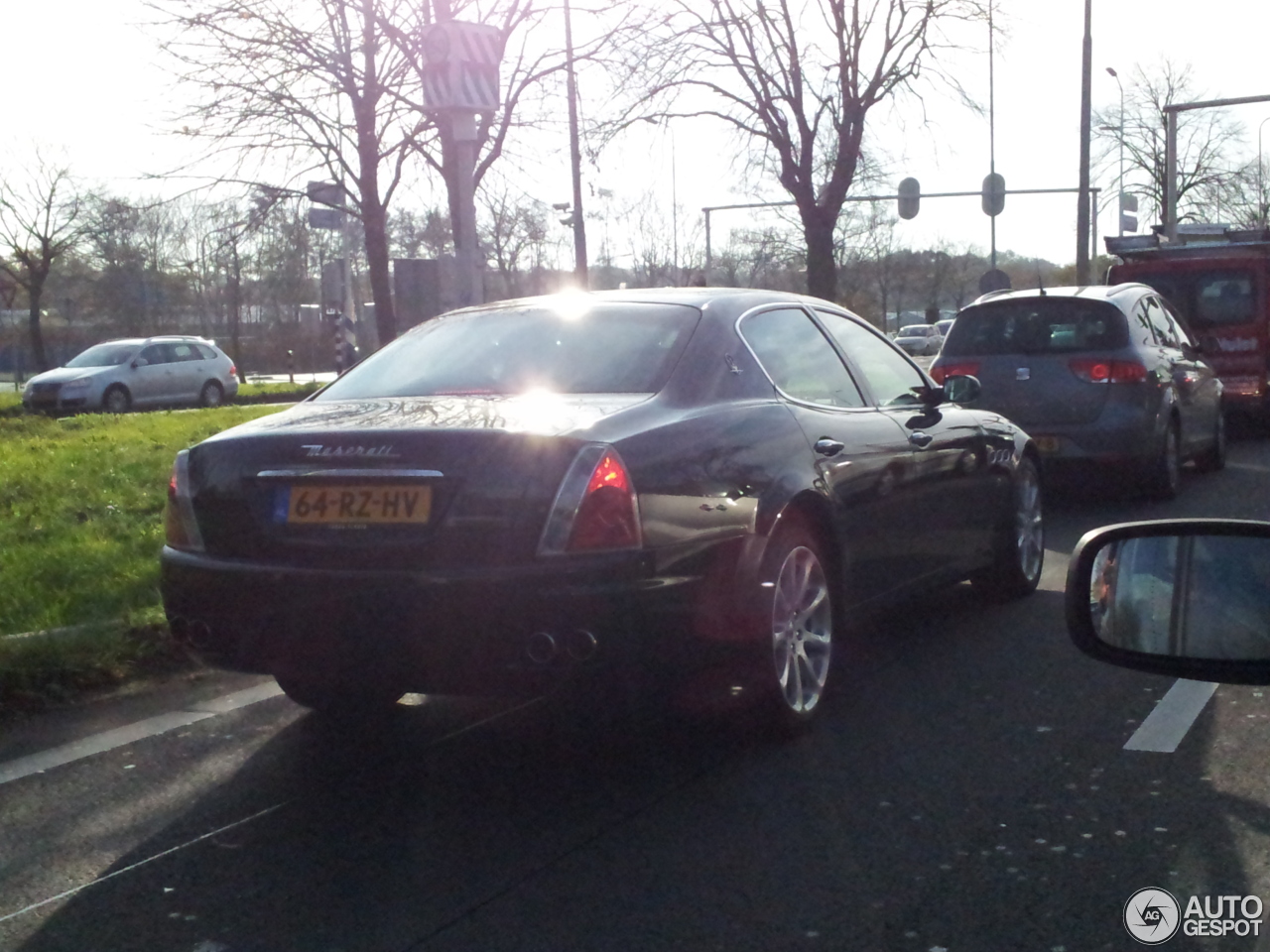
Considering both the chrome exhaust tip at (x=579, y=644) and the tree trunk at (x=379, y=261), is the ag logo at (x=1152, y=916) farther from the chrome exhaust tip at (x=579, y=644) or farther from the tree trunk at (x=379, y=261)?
the tree trunk at (x=379, y=261)

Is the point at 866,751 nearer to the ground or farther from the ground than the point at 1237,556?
nearer to the ground

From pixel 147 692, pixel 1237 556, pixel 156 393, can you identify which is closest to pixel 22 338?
pixel 156 393

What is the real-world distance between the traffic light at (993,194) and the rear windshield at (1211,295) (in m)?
17.6

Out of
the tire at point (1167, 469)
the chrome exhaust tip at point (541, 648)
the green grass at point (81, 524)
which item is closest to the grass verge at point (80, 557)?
the green grass at point (81, 524)

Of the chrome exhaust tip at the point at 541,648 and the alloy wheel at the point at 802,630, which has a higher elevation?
the chrome exhaust tip at the point at 541,648

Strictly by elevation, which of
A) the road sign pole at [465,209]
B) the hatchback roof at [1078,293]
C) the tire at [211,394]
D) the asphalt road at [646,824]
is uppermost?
the road sign pole at [465,209]

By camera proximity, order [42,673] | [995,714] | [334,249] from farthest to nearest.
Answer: [334,249], [42,673], [995,714]

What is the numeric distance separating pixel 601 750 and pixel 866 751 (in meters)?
0.86

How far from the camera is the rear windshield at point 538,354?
5152 mm

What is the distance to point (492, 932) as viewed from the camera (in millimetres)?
3559

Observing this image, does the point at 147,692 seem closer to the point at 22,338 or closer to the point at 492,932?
the point at 492,932

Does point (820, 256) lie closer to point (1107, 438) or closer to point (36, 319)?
point (1107, 438)

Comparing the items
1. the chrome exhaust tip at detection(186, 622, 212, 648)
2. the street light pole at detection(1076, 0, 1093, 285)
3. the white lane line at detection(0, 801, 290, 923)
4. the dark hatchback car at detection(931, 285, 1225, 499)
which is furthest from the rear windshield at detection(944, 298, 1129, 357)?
the street light pole at detection(1076, 0, 1093, 285)

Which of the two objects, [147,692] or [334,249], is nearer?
[147,692]
